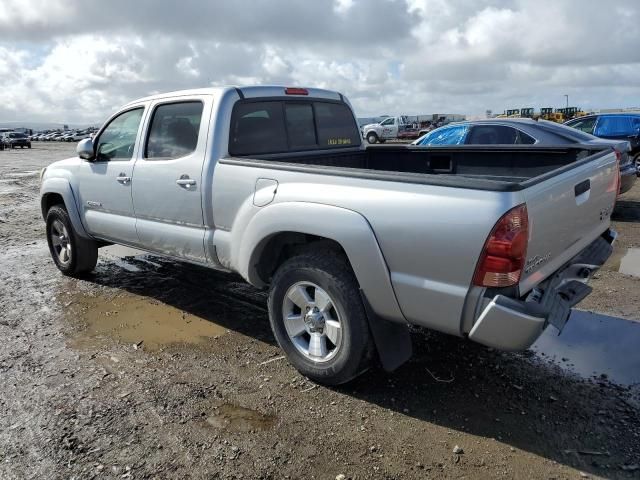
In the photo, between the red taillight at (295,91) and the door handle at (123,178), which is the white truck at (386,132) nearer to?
the red taillight at (295,91)

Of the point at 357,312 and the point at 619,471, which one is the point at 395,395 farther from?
the point at 619,471

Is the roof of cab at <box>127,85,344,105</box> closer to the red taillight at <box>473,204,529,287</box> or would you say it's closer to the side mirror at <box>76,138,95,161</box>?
the side mirror at <box>76,138,95,161</box>

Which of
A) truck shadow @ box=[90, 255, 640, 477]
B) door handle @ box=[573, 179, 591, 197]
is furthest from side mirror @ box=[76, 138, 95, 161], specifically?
door handle @ box=[573, 179, 591, 197]

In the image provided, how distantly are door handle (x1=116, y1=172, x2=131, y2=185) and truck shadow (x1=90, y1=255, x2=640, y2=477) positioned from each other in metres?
1.60

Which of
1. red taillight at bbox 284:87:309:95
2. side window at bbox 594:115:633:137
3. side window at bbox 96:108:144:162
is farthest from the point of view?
side window at bbox 594:115:633:137

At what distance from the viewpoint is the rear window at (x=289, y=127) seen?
4.30 m

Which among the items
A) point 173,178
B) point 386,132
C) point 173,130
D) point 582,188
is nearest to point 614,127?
point 582,188

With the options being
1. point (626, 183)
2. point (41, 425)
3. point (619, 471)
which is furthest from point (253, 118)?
point (626, 183)

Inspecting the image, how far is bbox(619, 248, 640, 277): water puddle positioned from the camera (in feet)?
19.3

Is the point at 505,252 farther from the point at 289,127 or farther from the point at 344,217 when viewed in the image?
the point at 289,127

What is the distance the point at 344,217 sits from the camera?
3135mm

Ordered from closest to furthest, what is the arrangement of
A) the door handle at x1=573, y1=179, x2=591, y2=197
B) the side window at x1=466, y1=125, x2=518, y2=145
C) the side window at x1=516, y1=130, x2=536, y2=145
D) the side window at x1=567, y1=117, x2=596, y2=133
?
1. the door handle at x1=573, y1=179, x2=591, y2=197
2. the side window at x1=516, y1=130, x2=536, y2=145
3. the side window at x1=466, y1=125, x2=518, y2=145
4. the side window at x1=567, y1=117, x2=596, y2=133

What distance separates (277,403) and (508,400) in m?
1.46

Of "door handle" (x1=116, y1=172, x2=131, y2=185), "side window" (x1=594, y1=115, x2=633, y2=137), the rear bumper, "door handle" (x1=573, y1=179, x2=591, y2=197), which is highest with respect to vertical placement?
"door handle" (x1=116, y1=172, x2=131, y2=185)
